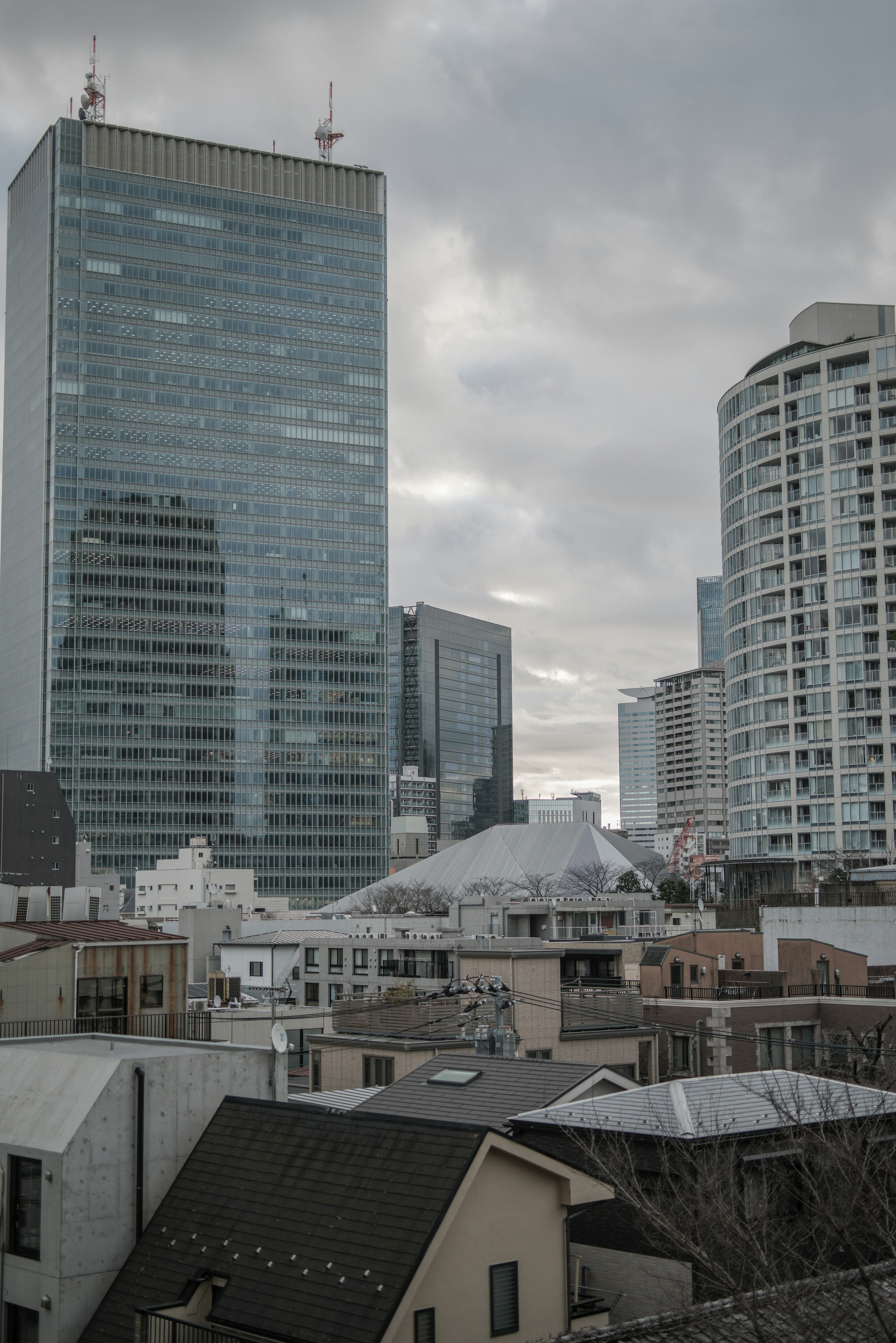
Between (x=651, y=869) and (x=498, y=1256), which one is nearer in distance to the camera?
(x=498, y=1256)

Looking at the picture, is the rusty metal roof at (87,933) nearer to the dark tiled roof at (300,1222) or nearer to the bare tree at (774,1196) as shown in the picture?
the dark tiled roof at (300,1222)

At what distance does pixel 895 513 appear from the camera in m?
136

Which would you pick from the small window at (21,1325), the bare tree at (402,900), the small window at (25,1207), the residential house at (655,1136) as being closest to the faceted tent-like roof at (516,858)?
the bare tree at (402,900)

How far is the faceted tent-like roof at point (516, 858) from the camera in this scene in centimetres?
16562

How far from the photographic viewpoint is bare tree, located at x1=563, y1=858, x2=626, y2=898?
157000mm

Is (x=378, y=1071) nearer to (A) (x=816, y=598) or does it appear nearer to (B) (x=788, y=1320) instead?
(B) (x=788, y=1320)

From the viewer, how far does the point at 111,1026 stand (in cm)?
3222

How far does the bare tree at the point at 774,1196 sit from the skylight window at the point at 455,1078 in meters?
3.69

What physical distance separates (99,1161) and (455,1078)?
29.8ft

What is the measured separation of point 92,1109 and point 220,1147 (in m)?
2.15

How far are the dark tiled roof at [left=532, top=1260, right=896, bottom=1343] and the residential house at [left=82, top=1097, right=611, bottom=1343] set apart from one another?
1.23 m

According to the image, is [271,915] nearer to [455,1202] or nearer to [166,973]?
[166,973]

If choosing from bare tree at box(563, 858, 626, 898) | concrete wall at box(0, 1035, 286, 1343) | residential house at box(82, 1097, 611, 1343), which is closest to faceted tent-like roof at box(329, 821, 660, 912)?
bare tree at box(563, 858, 626, 898)

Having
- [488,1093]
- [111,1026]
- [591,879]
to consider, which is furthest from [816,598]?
[488,1093]
